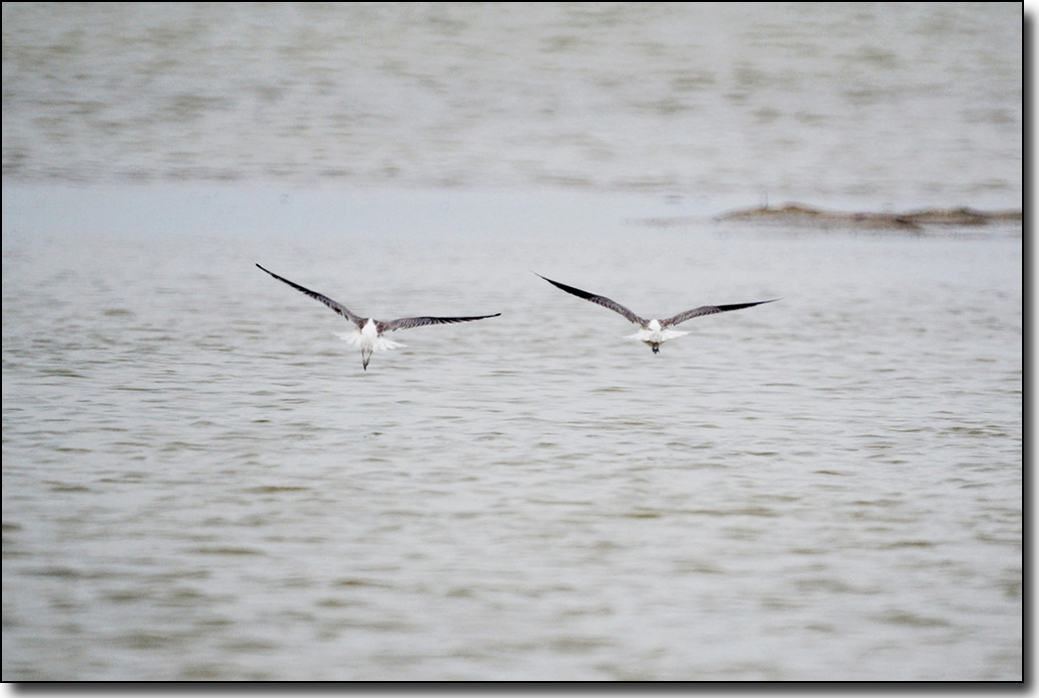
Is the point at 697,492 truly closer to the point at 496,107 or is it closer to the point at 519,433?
the point at 519,433

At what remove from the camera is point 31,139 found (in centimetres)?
1689

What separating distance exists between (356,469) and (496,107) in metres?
10.6

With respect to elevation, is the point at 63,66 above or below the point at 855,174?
above

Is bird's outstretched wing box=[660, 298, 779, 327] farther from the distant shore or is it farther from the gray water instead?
the distant shore

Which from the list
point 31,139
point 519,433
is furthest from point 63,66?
point 519,433

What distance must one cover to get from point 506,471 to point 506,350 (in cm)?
323

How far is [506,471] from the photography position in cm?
791

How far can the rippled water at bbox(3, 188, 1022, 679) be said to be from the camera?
582 cm

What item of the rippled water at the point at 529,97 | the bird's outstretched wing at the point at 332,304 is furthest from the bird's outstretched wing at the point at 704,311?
the rippled water at the point at 529,97

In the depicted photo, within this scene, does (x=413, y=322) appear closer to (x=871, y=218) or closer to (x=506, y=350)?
(x=506, y=350)

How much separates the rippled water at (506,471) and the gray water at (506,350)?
0.10ft

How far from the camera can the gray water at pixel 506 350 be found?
6.04 metres

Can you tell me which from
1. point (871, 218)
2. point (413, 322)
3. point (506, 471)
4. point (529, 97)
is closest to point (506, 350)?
point (413, 322)

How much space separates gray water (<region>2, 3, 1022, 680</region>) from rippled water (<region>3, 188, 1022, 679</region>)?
0.03 m
